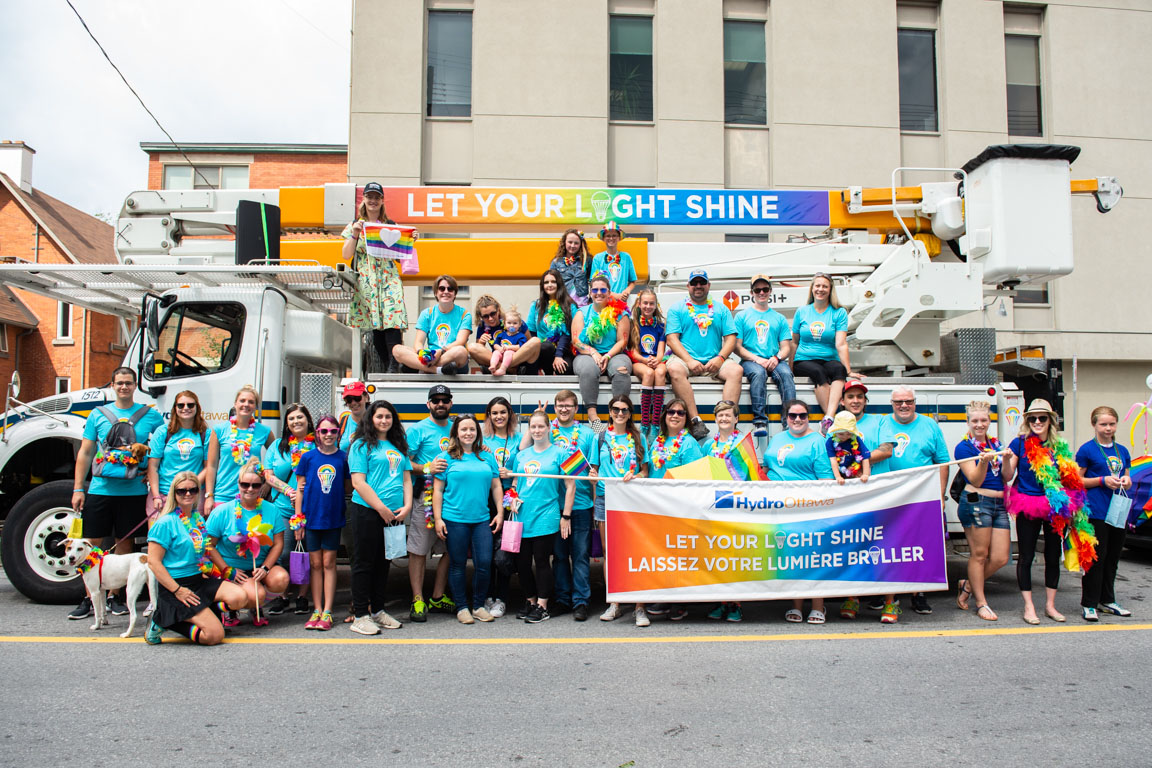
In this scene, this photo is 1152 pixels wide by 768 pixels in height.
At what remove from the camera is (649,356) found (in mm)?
7398

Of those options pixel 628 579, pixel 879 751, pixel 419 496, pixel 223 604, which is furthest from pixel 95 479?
pixel 879 751

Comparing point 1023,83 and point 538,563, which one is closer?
point 538,563

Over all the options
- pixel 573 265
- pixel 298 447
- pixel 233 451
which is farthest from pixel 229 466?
pixel 573 265

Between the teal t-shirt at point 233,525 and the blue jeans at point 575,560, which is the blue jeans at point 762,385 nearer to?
the blue jeans at point 575,560

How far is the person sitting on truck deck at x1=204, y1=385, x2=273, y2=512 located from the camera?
662cm

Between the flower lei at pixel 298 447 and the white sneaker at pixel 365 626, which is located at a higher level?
the flower lei at pixel 298 447

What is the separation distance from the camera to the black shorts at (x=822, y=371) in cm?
743

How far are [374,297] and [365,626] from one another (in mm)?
3188

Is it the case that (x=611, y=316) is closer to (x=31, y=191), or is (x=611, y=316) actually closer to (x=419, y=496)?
(x=419, y=496)

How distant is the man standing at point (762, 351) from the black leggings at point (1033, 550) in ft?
7.23

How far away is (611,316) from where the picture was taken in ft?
23.8

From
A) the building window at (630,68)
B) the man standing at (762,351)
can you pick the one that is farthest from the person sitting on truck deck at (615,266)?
the building window at (630,68)

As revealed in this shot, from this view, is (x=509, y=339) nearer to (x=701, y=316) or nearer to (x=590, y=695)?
(x=701, y=316)

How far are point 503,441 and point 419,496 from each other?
2.77ft
